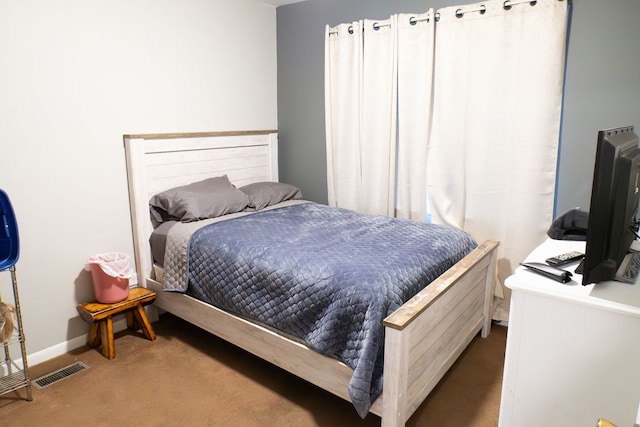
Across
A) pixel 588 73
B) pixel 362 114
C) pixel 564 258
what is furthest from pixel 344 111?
pixel 564 258

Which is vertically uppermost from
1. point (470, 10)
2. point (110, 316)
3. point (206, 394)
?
point (470, 10)

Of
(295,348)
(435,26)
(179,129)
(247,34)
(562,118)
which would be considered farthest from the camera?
(247,34)

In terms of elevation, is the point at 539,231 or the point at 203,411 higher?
the point at 539,231

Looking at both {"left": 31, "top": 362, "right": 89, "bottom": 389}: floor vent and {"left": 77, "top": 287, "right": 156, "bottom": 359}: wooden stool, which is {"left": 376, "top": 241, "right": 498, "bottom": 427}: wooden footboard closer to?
{"left": 77, "top": 287, "right": 156, "bottom": 359}: wooden stool

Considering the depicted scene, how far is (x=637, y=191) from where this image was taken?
1508 millimetres

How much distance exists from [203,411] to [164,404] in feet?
0.72

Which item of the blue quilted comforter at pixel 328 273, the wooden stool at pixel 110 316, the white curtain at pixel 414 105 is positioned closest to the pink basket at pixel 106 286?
the wooden stool at pixel 110 316

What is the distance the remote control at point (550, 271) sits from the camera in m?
1.44

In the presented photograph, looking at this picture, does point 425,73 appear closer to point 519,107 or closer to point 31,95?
point 519,107

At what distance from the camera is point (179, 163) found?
320cm

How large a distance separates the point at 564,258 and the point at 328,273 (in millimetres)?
969

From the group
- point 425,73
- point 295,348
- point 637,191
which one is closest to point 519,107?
point 425,73

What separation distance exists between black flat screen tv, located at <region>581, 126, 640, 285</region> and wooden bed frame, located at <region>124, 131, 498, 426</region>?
71 cm

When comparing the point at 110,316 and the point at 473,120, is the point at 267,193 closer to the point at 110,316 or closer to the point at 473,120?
the point at 110,316
